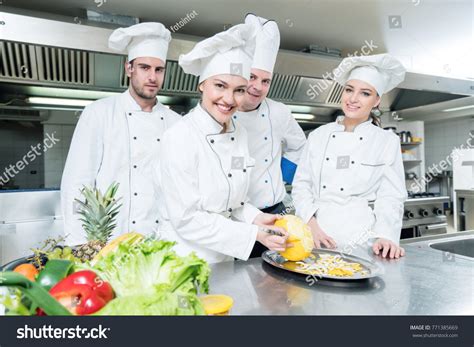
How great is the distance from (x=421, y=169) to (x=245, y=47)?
4.27m

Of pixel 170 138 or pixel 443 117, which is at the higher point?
pixel 443 117

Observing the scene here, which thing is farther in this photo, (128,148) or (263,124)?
(128,148)

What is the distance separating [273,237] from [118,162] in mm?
1103

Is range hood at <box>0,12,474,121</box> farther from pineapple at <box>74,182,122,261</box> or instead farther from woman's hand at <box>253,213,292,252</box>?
woman's hand at <box>253,213,292,252</box>

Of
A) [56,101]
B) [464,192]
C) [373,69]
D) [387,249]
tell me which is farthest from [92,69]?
[464,192]

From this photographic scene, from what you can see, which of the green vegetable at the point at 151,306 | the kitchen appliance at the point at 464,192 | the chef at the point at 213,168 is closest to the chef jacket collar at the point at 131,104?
the chef at the point at 213,168

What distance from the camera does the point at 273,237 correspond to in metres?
1.05

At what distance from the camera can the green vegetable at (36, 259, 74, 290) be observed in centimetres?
63

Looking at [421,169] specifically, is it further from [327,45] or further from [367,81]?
[367,81]

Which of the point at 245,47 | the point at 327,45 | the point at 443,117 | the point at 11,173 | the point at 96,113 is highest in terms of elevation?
the point at 327,45

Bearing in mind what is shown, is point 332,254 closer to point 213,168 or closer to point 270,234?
point 270,234

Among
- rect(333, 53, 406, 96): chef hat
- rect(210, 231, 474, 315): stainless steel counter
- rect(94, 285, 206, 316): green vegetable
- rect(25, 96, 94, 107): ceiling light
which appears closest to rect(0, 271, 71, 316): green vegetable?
rect(94, 285, 206, 316): green vegetable

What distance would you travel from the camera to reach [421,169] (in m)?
4.72
